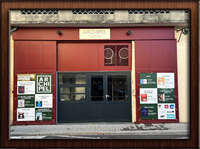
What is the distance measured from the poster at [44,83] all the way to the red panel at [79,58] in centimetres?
53

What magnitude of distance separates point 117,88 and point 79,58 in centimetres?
170

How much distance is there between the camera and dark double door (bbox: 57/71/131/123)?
25.4 feet

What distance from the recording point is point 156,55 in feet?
25.2

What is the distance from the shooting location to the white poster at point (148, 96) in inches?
292

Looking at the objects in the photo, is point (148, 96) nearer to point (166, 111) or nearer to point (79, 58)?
point (166, 111)

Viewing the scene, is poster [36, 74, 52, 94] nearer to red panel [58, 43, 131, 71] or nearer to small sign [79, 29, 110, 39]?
red panel [58, 43, 131, 71]

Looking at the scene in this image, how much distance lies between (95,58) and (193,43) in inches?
174

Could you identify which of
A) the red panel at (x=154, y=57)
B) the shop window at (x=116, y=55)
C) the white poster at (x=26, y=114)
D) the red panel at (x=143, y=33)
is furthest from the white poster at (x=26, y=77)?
the red panel at (x=154, y=57)

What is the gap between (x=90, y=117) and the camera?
7.72 m

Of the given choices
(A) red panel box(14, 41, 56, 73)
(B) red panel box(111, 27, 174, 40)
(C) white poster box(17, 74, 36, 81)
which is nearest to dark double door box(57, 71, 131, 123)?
(A) red panel box(14, 41, 56, 73)

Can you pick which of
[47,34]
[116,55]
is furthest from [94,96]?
[47,34]

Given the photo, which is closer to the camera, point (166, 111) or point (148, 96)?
point (166, 111)

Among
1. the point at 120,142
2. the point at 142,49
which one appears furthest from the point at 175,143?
the point at 142,49

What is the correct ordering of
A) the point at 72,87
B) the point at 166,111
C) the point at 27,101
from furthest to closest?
the point at 72,87, the point at 166,111, the point at 27,101
